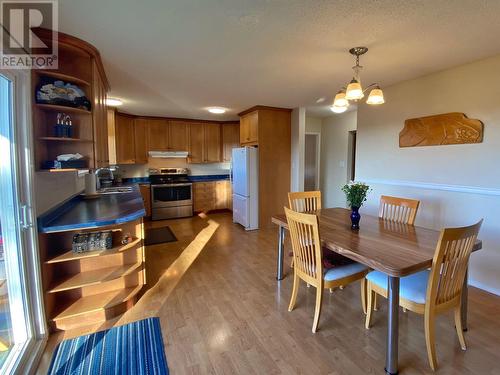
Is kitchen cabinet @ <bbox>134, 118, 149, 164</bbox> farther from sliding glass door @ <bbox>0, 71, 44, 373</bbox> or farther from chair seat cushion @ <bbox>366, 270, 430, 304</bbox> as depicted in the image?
chair seat cushion @ <bbox>366, 270, 430, 304</bbox>

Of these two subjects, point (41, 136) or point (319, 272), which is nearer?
point (319, 272)

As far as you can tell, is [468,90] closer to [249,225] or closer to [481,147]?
[481,147]

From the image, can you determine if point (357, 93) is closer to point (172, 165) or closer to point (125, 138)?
point (125, 138)

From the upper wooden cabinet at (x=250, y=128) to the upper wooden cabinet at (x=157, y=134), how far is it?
184cm

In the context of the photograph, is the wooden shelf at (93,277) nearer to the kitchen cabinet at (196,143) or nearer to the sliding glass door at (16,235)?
→ the sliding glass door at (16,235)

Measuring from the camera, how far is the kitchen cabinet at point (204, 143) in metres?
6.06

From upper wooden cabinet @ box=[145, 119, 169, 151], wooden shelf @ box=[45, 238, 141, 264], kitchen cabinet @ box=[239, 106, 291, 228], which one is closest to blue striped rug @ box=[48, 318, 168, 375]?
wooden shelf @ box=[45, 238, 141, 264]

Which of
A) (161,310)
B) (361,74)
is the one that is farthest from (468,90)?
(161,310)

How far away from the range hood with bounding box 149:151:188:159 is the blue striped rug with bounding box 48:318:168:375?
4.28 meters

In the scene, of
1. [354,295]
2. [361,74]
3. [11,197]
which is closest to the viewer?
[11,197]

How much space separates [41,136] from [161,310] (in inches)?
69.2

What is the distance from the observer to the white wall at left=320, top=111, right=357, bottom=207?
5496 mm

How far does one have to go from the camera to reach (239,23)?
1848mm

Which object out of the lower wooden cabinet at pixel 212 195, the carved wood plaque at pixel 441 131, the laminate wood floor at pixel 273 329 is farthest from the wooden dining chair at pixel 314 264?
the lower wooden cabinet at pixel 212 195
